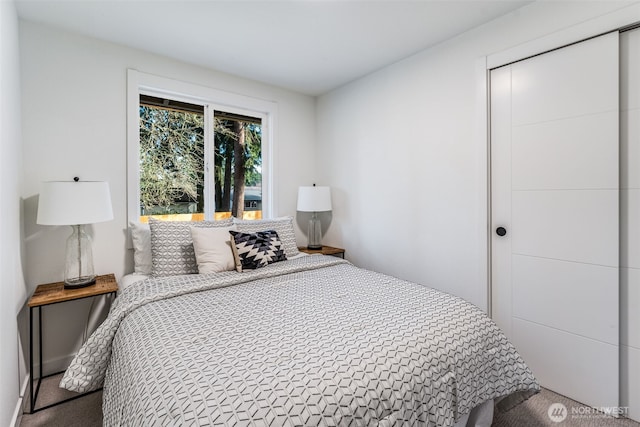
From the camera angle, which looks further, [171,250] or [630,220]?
[171,250]

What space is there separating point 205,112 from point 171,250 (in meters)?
1.46

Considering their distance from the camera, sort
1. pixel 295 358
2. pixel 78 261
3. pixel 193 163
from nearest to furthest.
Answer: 1. pixel 295 358
2. pixel 78 261
3. pixel 193 163

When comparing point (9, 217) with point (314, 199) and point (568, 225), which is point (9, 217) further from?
point (568, 225)

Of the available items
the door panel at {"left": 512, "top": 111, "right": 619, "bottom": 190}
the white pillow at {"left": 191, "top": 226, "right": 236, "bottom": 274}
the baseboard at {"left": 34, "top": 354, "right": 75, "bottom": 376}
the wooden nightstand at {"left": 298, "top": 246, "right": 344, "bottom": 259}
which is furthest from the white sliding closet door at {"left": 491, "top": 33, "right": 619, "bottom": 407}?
the baseboard at {"left": 34, "top": 354, "right": 75, "bottom": 376}

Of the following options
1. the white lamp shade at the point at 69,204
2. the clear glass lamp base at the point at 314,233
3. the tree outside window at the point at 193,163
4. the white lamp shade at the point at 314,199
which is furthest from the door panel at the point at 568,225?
the white lamp shade at the point at 69,204

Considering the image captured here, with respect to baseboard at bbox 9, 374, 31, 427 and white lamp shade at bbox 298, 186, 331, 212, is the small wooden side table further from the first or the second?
white lamp shade at bbox 298, 186, 331, 212

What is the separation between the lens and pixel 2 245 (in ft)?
4.54

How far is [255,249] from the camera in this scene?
7.57 feet

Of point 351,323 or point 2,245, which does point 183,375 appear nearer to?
point 351,323

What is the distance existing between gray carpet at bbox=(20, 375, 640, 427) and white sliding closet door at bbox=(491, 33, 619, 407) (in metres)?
0.10

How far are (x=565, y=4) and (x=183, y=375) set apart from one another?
8.88ft

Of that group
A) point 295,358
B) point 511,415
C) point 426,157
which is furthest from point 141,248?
point 511,415

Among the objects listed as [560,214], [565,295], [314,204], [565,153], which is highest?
[565,153]

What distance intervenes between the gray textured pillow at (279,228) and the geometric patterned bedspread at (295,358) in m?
0.79
